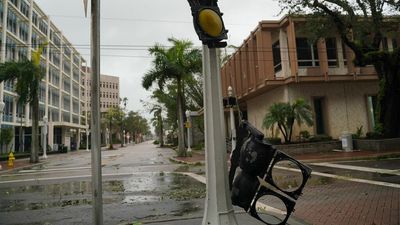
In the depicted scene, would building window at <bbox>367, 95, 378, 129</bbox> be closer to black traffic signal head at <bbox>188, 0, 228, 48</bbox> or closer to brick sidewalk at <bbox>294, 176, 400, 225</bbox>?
brick sidewalk at <bbox>294, 176, 400, 225</bbox>

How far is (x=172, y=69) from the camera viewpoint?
2730cm

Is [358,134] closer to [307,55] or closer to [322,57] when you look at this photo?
[322,57]

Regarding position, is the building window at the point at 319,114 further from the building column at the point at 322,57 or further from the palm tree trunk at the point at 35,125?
the palm tree trunk at the point at 35,125

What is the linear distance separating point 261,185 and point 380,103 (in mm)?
22315

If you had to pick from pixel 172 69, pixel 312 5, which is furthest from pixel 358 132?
pixel 172 69

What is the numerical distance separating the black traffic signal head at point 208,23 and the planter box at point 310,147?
61.5ft

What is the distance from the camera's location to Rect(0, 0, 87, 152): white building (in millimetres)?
44469

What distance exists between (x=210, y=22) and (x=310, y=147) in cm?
2007

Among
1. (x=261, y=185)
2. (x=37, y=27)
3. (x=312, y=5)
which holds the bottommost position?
(x=261, y=185)

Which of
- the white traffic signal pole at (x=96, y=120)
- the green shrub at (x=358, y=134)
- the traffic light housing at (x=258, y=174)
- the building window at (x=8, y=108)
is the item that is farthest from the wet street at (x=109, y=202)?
the building window at (x=8, y=108)

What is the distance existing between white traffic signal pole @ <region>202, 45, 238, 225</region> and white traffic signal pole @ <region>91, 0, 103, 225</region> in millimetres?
1526

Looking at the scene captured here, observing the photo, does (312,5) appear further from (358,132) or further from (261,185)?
(261,185)

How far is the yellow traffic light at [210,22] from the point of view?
4.42 metres

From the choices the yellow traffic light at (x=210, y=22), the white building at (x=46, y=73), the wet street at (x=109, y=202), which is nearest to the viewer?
the yellow traffic light at (x=210, y=22)
